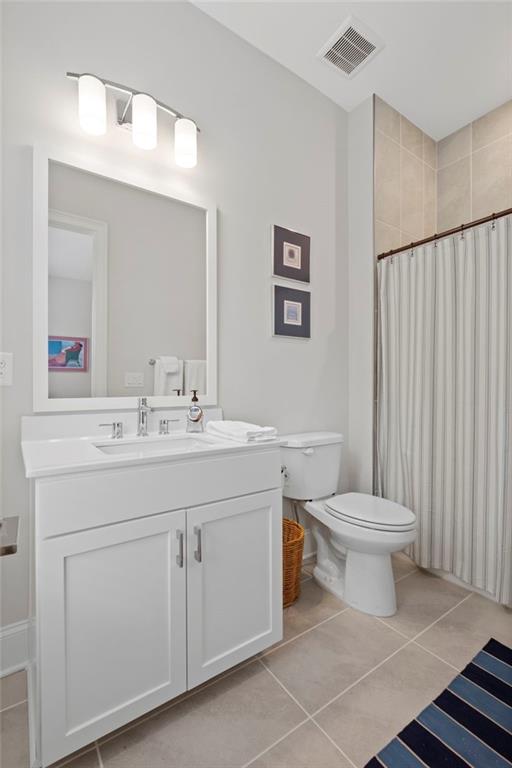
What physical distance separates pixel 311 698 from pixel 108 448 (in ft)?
3.62

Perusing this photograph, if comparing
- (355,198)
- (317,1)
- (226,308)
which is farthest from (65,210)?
(355,198)

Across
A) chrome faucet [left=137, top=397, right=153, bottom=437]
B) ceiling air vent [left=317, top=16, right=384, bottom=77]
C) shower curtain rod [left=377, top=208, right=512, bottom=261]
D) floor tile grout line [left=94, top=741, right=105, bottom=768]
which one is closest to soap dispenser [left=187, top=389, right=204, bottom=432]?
chrome faucet [left=137, top=397, right=153, bottom=437]

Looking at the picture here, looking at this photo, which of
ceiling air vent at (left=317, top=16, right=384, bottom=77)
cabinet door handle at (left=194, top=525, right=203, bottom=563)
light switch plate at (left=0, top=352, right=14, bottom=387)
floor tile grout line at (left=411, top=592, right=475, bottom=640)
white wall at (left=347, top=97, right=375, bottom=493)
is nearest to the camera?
cabinet door handle at (left=194, top=525, right=203, bottom=563)

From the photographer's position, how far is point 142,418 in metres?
1.49

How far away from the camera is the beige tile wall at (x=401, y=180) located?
2244 mm

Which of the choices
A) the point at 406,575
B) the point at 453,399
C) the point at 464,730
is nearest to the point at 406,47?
the point at 453,399

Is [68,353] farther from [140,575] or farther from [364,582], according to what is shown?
[364,582]

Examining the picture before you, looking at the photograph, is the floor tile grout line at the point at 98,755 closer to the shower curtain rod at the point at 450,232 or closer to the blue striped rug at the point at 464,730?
the blue striped rug at the point at 464,730

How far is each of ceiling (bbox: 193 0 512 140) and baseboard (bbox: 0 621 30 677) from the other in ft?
8.99

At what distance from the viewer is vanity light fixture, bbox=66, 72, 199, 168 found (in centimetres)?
135

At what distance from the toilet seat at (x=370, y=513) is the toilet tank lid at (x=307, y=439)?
0.29 m

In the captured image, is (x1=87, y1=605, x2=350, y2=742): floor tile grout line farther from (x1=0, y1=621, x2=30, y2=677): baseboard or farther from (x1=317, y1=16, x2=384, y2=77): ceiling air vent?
(x1=317, y1=16, x2=384, y2=77): ceiling air vent

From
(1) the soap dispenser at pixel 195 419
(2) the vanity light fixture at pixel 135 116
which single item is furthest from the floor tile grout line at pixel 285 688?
(2) the vanity light fixture at pixel 135 116

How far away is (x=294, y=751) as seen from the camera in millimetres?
1051
